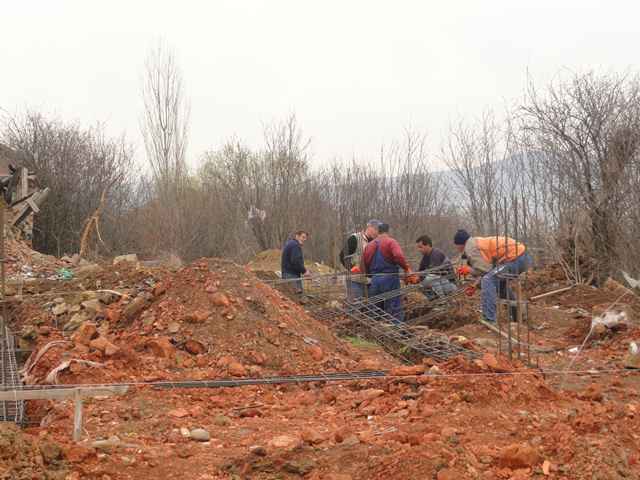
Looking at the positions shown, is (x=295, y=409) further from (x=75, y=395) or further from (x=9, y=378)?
(x=9, y=378)

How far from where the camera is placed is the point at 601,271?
12.2 metres

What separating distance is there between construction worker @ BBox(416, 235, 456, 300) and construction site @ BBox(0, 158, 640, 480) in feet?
0.70

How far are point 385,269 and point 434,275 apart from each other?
2.94 feet

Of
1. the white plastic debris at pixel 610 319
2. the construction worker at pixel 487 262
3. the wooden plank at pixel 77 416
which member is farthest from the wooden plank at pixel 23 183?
the wooden plank at pixel 77 416

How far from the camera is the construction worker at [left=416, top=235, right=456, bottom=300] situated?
9.71m

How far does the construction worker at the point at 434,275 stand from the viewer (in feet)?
31.9

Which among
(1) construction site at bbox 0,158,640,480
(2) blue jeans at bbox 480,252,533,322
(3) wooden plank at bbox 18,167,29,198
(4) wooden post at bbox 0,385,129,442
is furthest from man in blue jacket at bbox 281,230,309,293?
(3) wooden plank at bbox 18,167,29,198

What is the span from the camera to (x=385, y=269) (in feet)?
30.6

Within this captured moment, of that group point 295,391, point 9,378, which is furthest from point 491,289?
point 9,378

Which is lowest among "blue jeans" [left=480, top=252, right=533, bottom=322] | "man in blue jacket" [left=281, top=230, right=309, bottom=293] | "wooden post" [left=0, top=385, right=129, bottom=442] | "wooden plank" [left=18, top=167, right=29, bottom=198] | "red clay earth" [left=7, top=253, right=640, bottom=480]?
"red clay earth" [left=7, top=253, right=640, bottom=480]

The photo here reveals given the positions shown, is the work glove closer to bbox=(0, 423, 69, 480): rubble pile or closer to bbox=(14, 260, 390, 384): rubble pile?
bbox=(14, 260, 390, 384): rubble pile

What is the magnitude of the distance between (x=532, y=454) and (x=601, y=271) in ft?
31.6

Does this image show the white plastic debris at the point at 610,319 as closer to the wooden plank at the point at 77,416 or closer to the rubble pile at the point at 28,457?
the wooden plank at the point at 77,416

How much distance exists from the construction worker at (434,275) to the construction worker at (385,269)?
1.41ft
